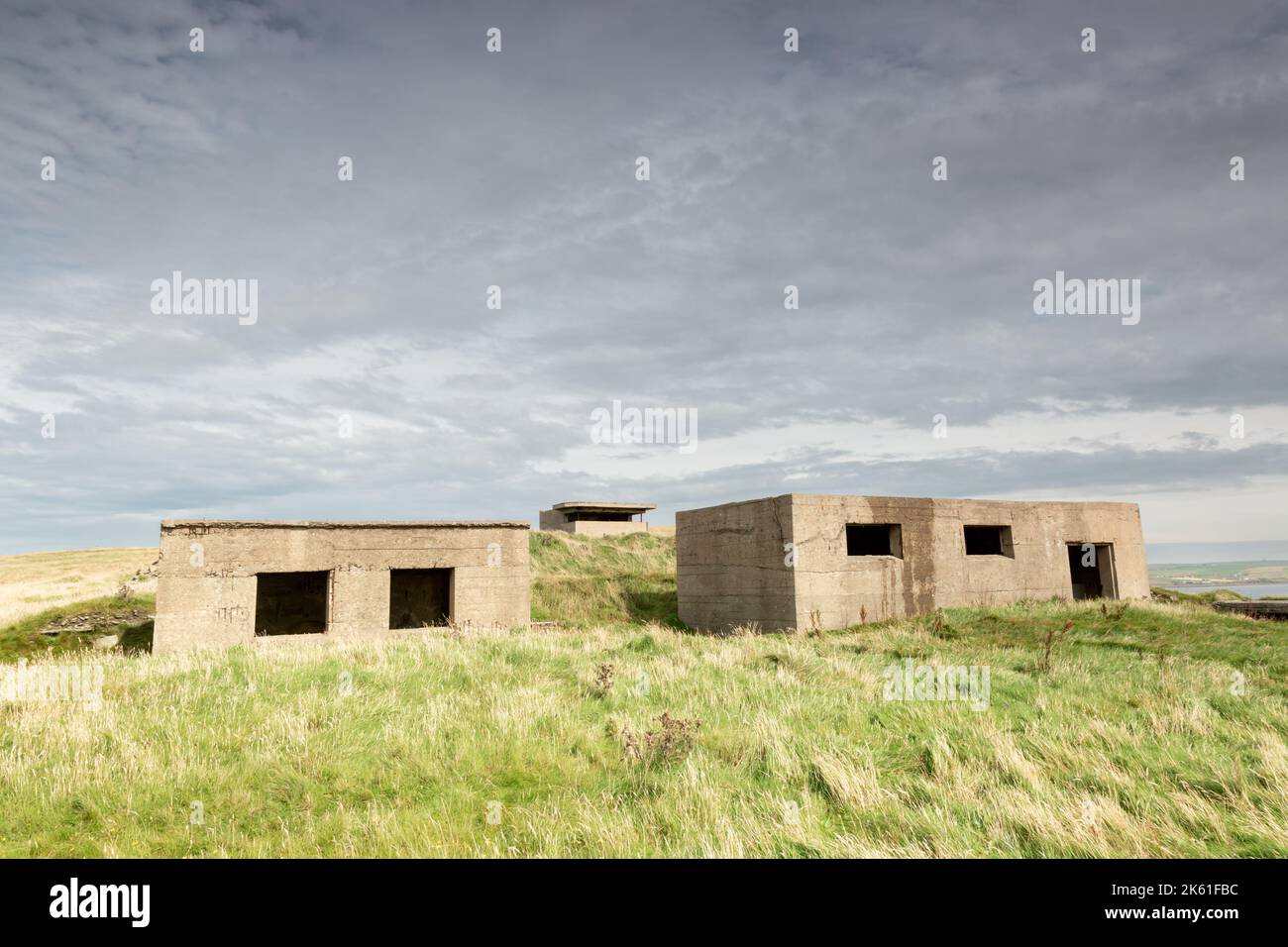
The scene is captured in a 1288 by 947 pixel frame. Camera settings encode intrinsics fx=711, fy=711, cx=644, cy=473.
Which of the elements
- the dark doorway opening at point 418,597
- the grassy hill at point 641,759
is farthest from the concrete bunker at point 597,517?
the grassy hill at point 641,759

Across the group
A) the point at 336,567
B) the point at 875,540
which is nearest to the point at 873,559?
the point at 875,540

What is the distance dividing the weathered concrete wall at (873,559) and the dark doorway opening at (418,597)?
7329mm

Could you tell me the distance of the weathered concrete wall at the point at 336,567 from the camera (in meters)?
15.0

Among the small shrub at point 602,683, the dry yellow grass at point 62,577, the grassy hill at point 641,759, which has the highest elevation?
the dry yellow grass at point 62,577

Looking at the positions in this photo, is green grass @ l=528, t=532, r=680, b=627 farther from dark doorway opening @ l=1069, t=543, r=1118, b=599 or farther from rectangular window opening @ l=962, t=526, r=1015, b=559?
dark doorway opening @ l=1069, t=543, r=1118, b=599

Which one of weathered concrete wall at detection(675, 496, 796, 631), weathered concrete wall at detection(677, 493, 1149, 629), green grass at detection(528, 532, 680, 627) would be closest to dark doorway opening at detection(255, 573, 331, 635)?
green grass at detection(528, 532, 680, 627)

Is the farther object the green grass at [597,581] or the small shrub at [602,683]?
the green grass at [597,581]

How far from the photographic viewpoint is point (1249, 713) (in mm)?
8258

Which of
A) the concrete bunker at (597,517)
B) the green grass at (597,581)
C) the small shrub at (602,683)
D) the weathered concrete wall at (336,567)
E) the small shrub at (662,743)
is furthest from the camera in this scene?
the concrete bunker at (597,517)

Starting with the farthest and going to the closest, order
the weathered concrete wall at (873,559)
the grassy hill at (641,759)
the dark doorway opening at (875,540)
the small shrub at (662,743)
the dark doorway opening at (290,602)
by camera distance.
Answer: the dark doorway opening at (290,602)
the dark doorway opening at (875,540)
the weathered concrete wall at (873,559)
the small shrub at (662,743)
the grassy hill at (641,759)

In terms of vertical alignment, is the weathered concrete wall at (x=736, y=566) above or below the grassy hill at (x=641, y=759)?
above

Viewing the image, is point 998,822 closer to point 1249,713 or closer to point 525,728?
point 525,728

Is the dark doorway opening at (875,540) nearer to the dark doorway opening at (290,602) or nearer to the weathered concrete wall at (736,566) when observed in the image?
the weathered concrete wall at (736,566)
